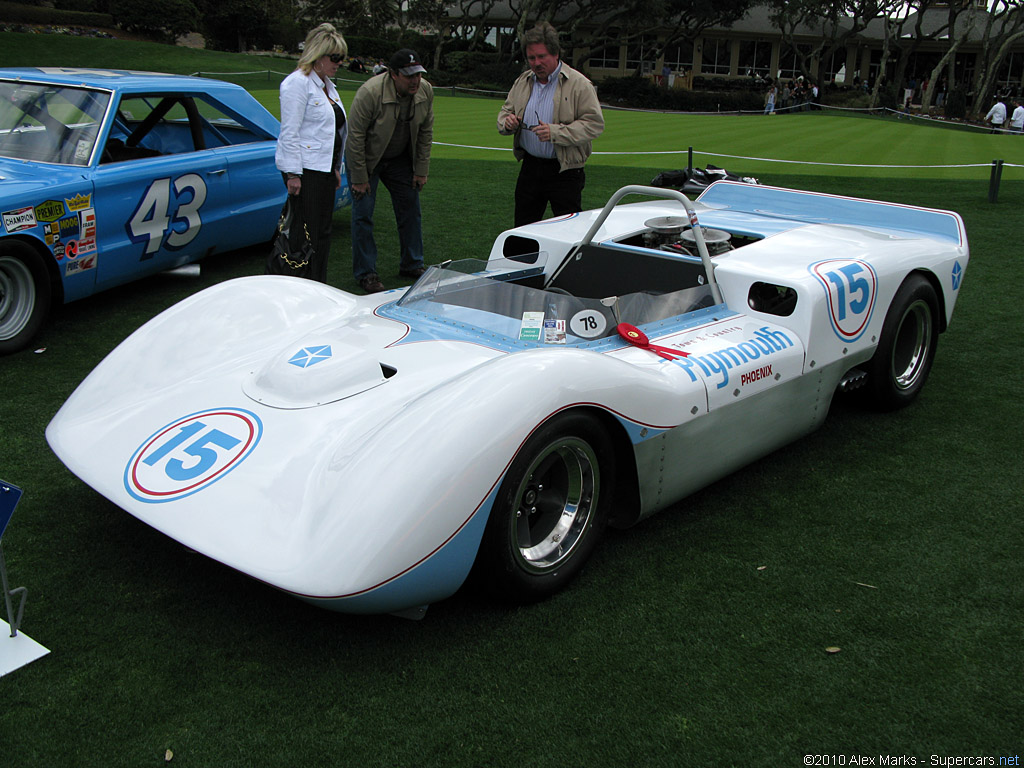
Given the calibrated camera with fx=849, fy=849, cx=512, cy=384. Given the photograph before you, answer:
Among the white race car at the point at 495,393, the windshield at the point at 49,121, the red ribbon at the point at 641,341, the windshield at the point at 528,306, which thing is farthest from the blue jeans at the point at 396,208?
the red ribbon at the point at 641,341

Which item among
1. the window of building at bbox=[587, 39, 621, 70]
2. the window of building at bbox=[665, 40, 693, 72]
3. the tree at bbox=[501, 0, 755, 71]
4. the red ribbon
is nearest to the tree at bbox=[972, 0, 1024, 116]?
the tree at bbox=[501, 0, 755, 71]

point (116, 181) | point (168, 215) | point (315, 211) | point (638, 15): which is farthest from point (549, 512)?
point (638, 15)

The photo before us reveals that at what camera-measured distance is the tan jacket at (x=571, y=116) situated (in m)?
5.52

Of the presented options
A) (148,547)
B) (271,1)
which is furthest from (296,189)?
(271,1)

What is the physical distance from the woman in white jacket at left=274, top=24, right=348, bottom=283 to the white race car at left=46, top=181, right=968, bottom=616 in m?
1.53

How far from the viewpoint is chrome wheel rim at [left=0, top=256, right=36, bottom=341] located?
15.7ft

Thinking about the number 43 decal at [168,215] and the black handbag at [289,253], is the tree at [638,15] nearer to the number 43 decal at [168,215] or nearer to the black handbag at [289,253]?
the number 43 decal at [168,215]

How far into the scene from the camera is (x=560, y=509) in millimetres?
2818

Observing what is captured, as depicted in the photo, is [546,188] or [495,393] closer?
[495,393]

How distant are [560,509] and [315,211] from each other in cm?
328

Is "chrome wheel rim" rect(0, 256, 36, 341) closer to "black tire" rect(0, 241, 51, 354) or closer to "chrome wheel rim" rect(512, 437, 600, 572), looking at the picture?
"black tire" rect(0, 241, 51, 354)

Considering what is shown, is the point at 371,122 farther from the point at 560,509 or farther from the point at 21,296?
the point at 560,509

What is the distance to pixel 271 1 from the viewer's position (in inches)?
1874

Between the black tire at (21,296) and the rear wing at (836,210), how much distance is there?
3970mm
